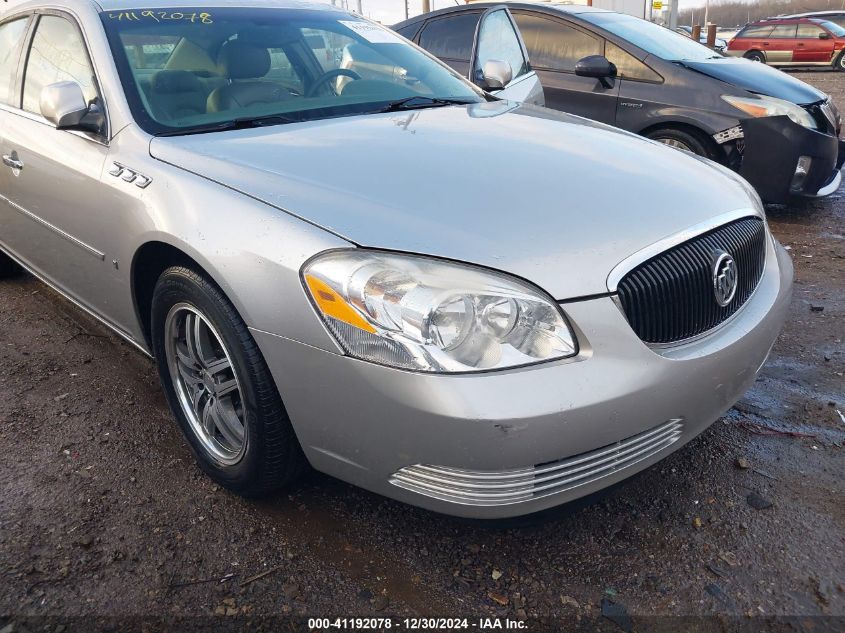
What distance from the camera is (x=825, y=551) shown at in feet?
6.49

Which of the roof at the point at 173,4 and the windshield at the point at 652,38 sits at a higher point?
the roof at the point at 173,4

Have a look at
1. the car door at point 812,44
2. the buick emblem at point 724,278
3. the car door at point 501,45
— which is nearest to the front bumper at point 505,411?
the buick emblem at point 724,278

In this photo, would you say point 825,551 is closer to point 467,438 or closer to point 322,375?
point 467,438

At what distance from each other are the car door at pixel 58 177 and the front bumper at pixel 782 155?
4.19 meters

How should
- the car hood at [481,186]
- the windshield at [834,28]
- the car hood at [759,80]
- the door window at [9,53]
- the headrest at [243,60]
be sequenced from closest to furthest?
the car hood at [481,186]
the headrest at [243,60]
the door window at [9,53]
the car hood at [759,80]
the windshield at [834,28]

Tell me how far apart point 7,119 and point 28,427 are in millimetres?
1507

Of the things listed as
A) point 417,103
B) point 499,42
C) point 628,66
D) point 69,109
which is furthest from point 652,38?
point 69,109

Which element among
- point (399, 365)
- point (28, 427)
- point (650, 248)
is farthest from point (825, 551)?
point (28, 427)

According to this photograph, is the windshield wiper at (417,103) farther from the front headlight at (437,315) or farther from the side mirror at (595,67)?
the side mirror at (595,67)

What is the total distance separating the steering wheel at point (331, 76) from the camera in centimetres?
292

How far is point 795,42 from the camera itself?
1998 centimetres

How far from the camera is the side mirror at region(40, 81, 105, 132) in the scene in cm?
248

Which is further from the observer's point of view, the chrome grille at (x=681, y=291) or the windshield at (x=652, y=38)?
the windshield at (x=652, y=38)

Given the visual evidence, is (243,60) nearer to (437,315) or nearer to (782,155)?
(437,315)
